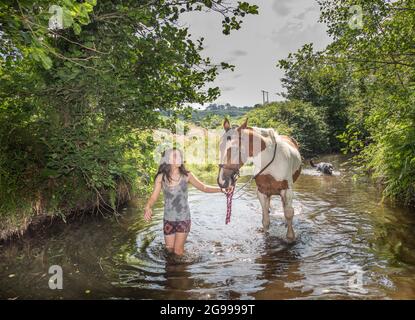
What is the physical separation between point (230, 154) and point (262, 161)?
99cm

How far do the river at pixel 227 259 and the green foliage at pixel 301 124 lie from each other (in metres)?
15.9

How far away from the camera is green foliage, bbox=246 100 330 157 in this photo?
2344 cm

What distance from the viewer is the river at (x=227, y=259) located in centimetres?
389

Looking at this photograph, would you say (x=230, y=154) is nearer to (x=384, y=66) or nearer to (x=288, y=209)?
(x=288, y=209)

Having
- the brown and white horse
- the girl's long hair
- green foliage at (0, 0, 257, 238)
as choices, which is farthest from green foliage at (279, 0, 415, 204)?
the girl's long hair

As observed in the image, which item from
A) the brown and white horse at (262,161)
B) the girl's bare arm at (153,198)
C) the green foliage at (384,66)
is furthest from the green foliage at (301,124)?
the girl's bare arm at (153,198)

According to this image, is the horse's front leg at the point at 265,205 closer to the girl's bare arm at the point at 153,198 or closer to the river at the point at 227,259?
the river at the point at 227,259

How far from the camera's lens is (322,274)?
4324 millimetres

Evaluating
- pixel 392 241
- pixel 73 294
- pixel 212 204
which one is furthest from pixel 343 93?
pixel 73 294

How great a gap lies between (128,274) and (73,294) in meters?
0.85

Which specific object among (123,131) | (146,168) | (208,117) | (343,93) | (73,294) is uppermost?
(343,93)

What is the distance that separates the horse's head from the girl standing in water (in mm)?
621
